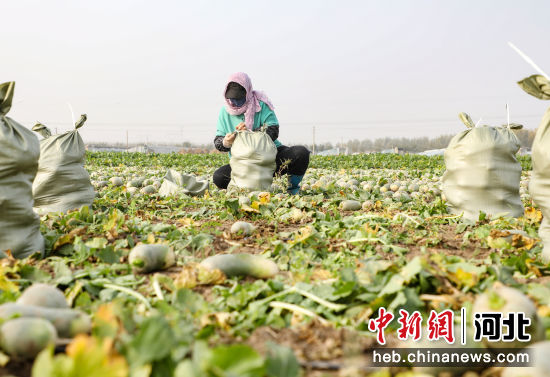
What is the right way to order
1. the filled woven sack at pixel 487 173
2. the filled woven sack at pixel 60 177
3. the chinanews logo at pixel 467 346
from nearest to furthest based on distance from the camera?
the chinanews logo at pixel 467 346
the filled woven sack at pixel 487 173
the filled woven sack at pixel 60 177

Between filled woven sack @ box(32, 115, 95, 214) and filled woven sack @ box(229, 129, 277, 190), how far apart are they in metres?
1.94

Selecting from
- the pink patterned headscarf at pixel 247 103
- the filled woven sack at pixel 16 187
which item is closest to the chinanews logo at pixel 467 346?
the filled woven sack at pixel 16 187

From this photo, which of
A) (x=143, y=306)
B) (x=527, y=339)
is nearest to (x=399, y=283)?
(x=527, y=339)

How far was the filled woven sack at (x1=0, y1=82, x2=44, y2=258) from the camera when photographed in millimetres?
2652

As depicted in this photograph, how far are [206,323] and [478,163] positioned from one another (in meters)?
3.11

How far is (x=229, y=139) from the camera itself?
592cm

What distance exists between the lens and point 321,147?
56.4 meters

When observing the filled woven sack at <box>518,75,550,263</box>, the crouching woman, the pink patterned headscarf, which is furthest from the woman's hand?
the filled woven sack at <box>518,75,550,263</box>

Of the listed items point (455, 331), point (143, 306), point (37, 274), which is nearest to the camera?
point (455, 331)

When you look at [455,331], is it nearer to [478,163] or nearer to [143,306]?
[143,306]

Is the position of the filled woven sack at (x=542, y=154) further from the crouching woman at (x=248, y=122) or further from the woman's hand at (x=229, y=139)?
A: the woman's hand at (x=229, y=139)

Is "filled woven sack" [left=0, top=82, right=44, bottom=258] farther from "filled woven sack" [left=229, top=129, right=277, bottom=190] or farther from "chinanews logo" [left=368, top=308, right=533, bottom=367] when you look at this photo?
"filled woven sack" [left=229, top=129, right=277, bottom=190]

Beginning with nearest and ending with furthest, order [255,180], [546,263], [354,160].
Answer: [546,263], [255,180], [354,160]

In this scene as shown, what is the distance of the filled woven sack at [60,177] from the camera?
4121 millimetres
